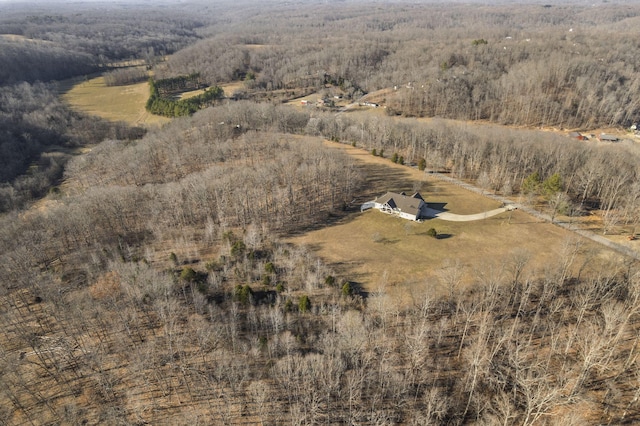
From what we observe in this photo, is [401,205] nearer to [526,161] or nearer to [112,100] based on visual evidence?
[526,161]

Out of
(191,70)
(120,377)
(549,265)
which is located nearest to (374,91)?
A: (191,70)

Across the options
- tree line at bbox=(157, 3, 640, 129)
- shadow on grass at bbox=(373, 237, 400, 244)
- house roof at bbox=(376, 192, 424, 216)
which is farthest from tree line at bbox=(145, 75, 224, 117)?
shadow on grass at bbox=(373, 237, 400, 244)

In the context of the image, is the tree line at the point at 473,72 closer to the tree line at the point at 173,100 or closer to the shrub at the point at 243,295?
the tree line at the point at 173,100

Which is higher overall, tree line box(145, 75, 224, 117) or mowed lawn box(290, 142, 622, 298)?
tree line box(145, 75, 224, 117)

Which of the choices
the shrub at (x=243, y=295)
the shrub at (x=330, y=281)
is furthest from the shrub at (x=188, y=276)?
the shrub at (x=330, y=281)

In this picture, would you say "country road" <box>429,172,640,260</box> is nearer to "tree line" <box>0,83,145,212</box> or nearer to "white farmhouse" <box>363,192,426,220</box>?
"white farmhouse" <box>363,192,426,220</box>

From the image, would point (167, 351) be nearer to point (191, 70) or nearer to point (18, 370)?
point (18, 370)
